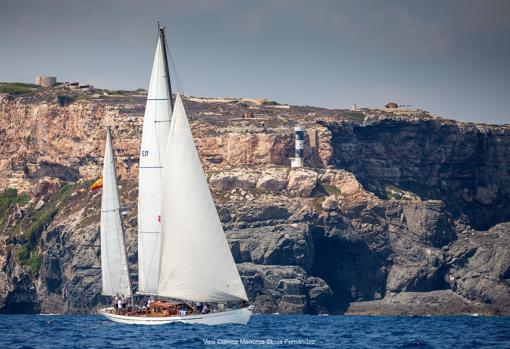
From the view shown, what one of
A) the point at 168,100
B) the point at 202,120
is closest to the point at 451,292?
the point at 202,120

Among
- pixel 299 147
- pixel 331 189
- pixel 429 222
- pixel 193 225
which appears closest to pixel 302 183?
pixel 331 189

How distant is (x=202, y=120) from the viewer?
14112 centimetres

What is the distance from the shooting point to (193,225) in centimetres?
7088

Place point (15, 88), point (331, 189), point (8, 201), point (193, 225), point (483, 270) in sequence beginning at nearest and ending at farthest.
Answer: point (193, 225), point (483, 270), point (331, 189), point (8, 201), point (15, 88)

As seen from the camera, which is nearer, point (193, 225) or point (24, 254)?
point (193, 225)

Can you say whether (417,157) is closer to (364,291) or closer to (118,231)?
(364,291)

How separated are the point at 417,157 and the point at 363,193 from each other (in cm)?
1557

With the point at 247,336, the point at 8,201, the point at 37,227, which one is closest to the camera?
the point at 247,336

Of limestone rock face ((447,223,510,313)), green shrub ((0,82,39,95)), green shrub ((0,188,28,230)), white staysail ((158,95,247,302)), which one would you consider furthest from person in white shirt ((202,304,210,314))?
green shrub ((0,82,39,95))

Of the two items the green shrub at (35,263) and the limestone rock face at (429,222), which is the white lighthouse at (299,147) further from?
the green shrub at (35,263)

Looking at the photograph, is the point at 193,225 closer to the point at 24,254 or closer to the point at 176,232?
the point at 176,232

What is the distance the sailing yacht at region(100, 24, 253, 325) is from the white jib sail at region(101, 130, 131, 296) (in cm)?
299

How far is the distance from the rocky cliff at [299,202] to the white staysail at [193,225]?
45012 mm

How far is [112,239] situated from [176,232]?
12.3m
